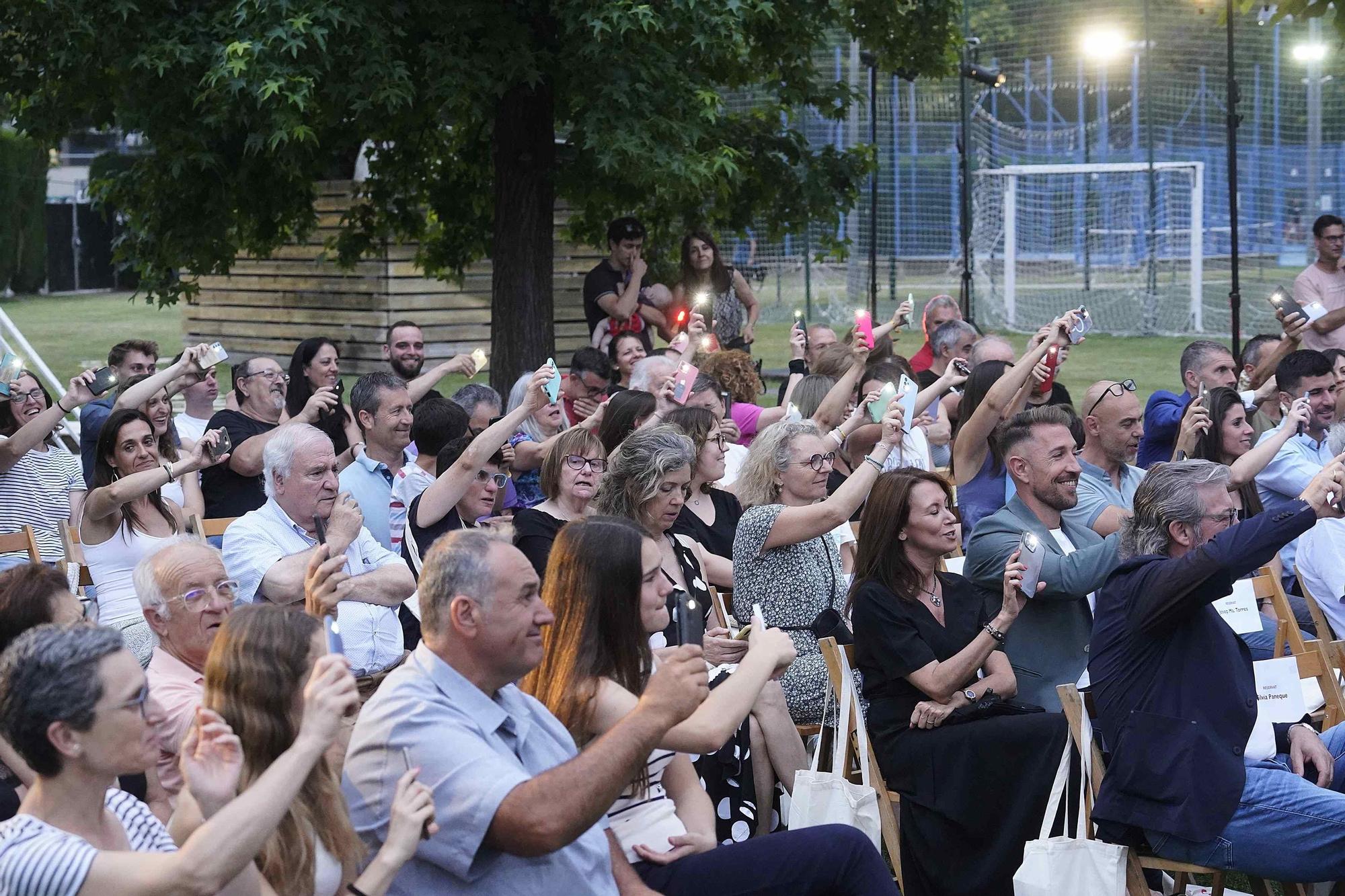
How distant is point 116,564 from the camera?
213 inches

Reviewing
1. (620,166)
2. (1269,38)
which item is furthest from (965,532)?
(1269,38)

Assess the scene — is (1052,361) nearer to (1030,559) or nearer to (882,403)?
(882,403)

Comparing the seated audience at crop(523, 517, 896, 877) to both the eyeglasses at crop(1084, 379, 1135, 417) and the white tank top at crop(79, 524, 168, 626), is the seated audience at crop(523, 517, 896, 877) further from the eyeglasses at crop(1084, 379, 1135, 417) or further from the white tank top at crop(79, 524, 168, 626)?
the eyeglasses at crop(1084, 379, 1135, 417)

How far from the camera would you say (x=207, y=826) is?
256 centimetres

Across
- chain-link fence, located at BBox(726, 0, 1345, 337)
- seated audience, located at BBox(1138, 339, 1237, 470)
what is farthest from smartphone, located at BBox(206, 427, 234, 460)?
chain-link fence, located at BBox(726, 0, 1345, 337)

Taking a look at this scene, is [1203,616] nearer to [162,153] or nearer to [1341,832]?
[1341,832]

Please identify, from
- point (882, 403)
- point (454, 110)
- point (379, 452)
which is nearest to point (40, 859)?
A: point (379, 452)

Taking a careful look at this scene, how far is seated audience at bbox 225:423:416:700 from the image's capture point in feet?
15.7

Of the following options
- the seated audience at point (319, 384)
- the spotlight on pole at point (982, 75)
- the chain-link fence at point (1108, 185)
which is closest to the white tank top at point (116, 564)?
the seated audience at point (319, 384)

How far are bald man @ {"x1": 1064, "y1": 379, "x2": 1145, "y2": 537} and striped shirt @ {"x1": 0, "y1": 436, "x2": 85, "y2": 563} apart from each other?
4236 mm

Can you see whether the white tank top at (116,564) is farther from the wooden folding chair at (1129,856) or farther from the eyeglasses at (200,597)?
the wooden folding chair at (1129,856)

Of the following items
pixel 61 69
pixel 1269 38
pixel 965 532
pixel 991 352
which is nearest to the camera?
pixel 965 532

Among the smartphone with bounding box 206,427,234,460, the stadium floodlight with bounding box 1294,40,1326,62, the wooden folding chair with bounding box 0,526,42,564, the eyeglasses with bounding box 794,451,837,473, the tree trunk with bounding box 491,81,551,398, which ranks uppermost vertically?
the stadium floodlight with bounding box 1294,40,1326,62

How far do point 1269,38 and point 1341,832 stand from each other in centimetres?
2398
